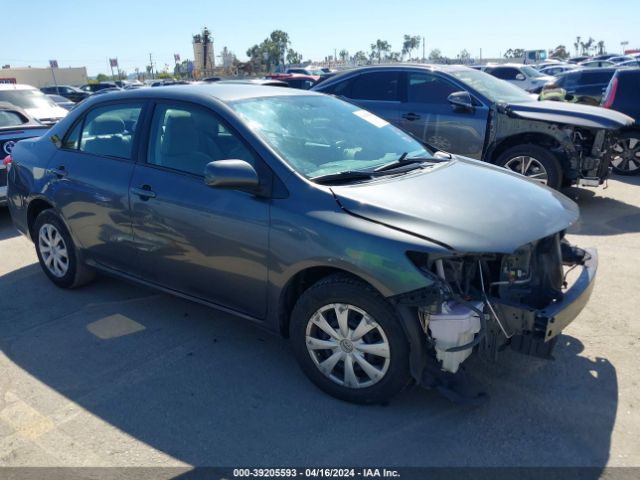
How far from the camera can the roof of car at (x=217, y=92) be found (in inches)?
153

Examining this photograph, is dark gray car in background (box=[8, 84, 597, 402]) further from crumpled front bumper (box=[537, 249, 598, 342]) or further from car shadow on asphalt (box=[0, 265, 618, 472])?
car shadow on asphalt (box=[0, 265, 618, 472])

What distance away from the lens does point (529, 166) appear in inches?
283

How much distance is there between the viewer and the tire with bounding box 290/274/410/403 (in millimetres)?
2967

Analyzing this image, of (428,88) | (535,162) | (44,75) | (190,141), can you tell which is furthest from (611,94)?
(44,75)

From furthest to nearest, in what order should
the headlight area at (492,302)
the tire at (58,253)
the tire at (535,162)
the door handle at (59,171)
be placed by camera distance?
the tire at (535,162), the tire at (58,253), the door handle at (59,171), the headlight area at (492,302)

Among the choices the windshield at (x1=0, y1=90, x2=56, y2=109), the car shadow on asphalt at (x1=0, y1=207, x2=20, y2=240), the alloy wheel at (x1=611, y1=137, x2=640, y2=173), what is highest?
the windshield at (x1=0, y1=90, x2=56, y2=109)

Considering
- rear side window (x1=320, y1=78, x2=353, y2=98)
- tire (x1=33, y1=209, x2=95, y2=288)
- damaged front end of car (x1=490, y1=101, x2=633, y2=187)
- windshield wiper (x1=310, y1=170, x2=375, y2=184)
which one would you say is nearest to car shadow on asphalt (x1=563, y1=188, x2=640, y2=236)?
damaged front end of car (x1=490, y1=101, x2=633, y2=187)

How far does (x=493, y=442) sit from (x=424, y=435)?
0.35m

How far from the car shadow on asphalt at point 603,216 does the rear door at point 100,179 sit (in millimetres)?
4811

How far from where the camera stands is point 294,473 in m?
2.71

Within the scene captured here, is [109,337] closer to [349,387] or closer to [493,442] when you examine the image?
[349,387]

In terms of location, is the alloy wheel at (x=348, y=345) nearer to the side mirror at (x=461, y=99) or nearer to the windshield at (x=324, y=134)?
the windshield at (x=324, y=134)

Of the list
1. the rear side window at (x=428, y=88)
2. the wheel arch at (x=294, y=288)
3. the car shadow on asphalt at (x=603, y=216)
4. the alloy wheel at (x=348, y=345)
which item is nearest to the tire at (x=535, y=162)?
the car shadow on asphalt at (x=603, y=216)

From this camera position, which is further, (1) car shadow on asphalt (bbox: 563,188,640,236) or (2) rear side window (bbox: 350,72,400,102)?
(2) rear side window (bbox: 350,72,400,102)
